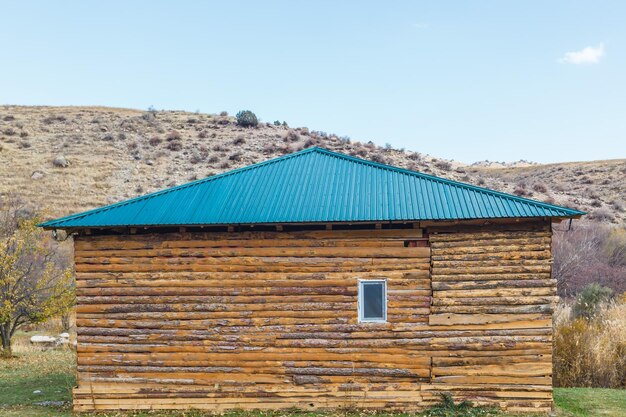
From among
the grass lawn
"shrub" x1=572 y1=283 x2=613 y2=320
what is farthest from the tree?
"shrub" x1=572 y1=283 x2=613 y2=320

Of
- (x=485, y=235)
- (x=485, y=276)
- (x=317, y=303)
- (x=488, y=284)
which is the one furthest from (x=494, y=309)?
(x=317, y=303)

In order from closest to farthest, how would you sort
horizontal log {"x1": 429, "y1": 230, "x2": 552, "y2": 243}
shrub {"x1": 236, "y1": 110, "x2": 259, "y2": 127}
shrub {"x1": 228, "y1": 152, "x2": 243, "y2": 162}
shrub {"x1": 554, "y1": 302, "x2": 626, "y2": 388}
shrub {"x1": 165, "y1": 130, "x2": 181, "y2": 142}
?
horizontal log {"x1": 429, "y1": 230, "x2": 552, "y2": 243} < shrub {"x1": 554, "y1": 302, "x2": 626, "y2": 388} < shrub {"x1": 228, "y1": 152, "x2": 243, "y2": 162} < shrub {"x1": 165, "y1": 130, "x2": 181, "y2": 142} < shrub {"x1": 236, "y1": 110, "x2": 259, "y2": 127}

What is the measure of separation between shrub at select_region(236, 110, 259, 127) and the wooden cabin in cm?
4238

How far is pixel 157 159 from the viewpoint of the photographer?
46.3 metres

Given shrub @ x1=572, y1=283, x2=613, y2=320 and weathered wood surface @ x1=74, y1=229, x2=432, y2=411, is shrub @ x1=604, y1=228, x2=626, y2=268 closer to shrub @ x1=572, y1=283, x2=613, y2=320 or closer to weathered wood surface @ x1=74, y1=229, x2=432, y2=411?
shrub @ x1=572, y1=283, x2=613, y2=320

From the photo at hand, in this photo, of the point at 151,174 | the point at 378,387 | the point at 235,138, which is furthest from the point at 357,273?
the point at 235,138

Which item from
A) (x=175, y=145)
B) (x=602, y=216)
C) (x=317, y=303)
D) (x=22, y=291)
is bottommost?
(x=22, y=291)

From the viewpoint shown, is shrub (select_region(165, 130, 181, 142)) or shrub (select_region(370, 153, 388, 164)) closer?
shrub (select_region(370, 153, 388, 164))

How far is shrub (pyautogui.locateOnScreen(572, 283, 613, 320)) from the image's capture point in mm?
21036

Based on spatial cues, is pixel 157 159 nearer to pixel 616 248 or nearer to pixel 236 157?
pixel 236 157

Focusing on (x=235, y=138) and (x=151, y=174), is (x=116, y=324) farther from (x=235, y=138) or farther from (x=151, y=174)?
(x=235, y=138)

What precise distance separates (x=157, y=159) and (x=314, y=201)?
119 feet

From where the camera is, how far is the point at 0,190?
40.0 metres

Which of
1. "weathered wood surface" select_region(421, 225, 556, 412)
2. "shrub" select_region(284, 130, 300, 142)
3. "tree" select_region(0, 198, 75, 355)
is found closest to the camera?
"weathered wood surface" select_region(421, 225, 556, 412)
